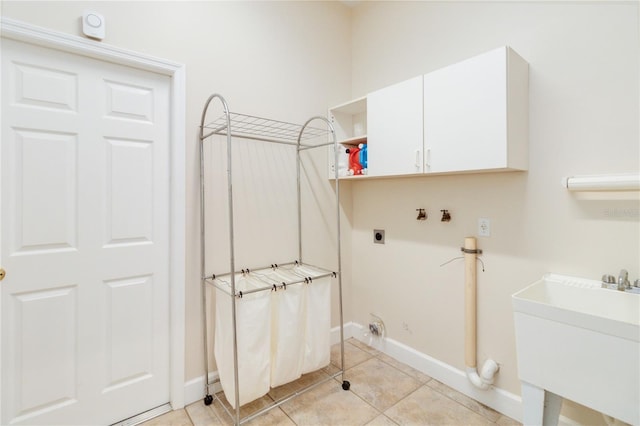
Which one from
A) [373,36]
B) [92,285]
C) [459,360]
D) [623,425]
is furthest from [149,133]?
[623,425]

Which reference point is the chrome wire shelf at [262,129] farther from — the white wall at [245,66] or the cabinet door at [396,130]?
the cabinet door at [396,130]

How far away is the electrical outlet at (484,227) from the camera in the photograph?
1866 millimetres

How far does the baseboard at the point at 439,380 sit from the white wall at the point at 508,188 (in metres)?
0.05

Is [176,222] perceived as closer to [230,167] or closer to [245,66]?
[230,167]

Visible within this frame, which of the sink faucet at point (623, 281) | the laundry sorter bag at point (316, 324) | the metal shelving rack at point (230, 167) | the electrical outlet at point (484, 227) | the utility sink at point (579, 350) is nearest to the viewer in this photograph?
the utility sink at point (579, 350)

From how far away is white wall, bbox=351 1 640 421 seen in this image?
1435mm

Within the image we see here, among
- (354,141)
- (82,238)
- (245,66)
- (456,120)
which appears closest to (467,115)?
(456,120)

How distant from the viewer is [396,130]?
2000mm

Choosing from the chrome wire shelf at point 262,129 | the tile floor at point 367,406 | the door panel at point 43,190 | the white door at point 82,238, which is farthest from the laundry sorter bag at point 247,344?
the chrome wire shelf at point 262,129

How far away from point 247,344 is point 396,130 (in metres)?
1.58

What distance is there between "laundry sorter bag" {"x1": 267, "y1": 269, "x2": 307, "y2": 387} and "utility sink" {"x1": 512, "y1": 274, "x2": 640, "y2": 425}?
1.15 meters

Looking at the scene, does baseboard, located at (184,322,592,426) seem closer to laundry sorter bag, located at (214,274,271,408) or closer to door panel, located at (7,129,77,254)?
laundry sorter bag, located at (214,274,271,408)

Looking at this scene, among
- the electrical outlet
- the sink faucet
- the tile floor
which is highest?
the electrical outlet

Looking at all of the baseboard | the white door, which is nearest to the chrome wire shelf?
the white door
